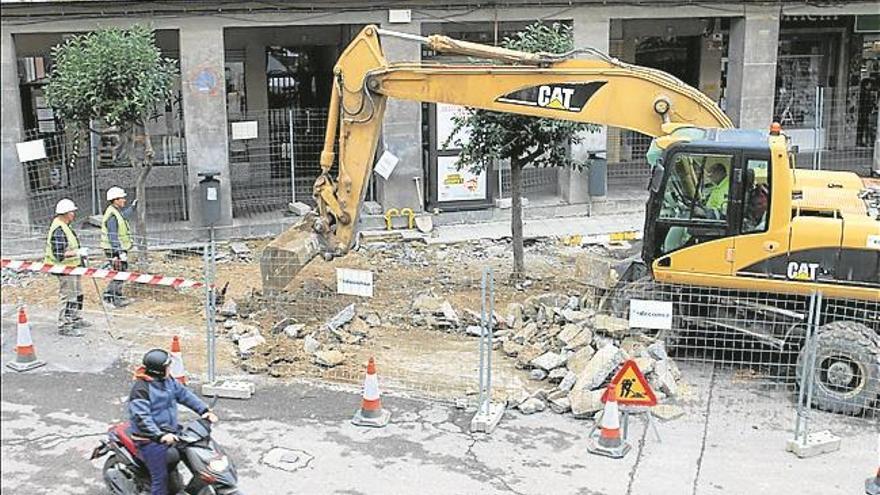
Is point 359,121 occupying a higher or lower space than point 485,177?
higher

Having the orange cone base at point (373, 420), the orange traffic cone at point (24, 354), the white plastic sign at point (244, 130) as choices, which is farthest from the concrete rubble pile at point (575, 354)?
the white plastic sign at point (244, 130)

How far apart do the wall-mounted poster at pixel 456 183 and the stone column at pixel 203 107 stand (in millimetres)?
3916

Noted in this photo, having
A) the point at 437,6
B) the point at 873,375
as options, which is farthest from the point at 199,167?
the point at 873,375

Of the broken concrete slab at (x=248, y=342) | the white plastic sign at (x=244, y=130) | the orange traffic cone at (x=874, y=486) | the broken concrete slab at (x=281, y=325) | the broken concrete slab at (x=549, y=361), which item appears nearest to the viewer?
the orange traffic cone at (x=874, y=486)

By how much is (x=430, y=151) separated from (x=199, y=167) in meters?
4.23

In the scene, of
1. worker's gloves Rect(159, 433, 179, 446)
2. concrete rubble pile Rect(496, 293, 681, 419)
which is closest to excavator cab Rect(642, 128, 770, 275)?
concrete rubble pile Rect(496, 293, 681, 419)

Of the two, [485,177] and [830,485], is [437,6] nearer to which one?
[485,177]

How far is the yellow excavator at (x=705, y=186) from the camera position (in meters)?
10.6

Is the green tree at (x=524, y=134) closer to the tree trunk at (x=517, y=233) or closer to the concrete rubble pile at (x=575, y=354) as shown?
the tree trunk at (x=517, y=233)

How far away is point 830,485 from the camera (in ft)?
29.5

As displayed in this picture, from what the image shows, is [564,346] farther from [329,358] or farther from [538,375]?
[329,358]

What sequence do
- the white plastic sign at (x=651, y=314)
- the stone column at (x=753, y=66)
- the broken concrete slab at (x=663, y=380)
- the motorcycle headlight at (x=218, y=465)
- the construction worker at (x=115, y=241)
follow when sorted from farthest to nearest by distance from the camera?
1. the stone column at (x=753, y=66)
2. the construction worker at (x=115, y=241)
3. the broken concrete slab at (x=663, y=380)
4. the white plastic sign at (x=651, y=314)
5. the motorcycle headlight at (x=218, y=465)

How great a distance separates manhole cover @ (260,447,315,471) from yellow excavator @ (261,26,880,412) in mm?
4282

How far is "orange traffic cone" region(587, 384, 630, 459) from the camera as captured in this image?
9.40m
